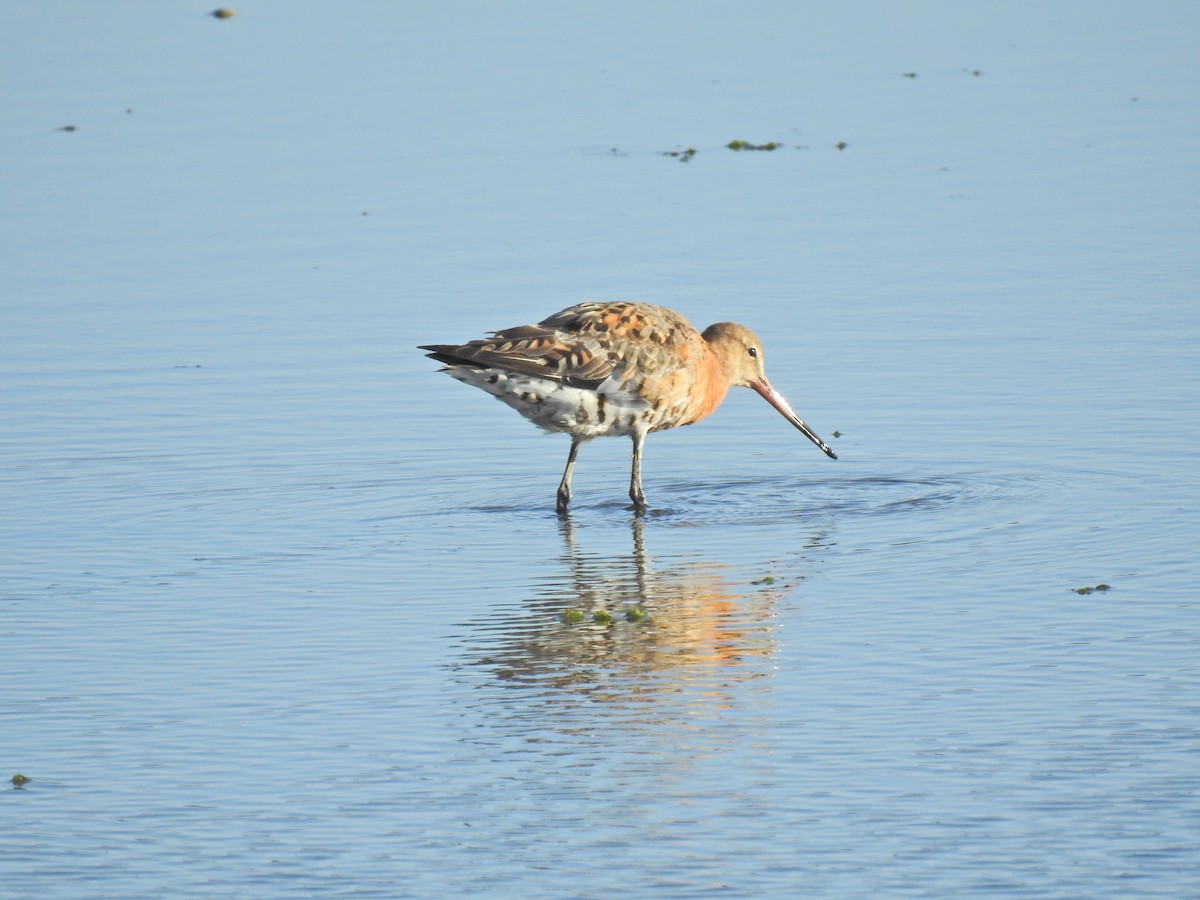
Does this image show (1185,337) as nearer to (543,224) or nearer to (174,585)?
(543,224)

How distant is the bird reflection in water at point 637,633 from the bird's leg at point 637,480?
1.23 meters

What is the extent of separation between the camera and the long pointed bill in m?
13.5

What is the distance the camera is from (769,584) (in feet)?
35.4

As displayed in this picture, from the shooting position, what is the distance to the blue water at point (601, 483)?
7.65m

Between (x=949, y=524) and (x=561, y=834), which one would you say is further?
(x=949, y=524)

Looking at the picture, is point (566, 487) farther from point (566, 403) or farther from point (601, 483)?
point (601, 483)

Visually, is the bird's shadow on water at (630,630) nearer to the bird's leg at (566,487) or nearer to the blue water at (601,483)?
the blue water at (601,483)

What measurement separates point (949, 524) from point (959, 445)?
61.2 inches

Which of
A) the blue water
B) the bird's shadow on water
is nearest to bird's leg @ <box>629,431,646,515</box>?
the blue water

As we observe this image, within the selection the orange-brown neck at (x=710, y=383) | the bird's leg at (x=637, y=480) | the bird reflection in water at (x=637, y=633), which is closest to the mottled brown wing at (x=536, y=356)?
the bird's leg at (x=637, y=480)

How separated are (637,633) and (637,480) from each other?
10.0 ft

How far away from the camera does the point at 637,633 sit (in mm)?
10039

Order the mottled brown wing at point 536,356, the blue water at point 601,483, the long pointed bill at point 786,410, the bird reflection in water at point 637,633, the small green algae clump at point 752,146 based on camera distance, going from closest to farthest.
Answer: the blue water at point 601,483 < the bird reflection in water at point 637,633 < the mottled brown wing at point 536,356 < the long pointed bill at point 786,410 < the small green algae clump at point 752,146

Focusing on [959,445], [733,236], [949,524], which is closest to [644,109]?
[733,236]
